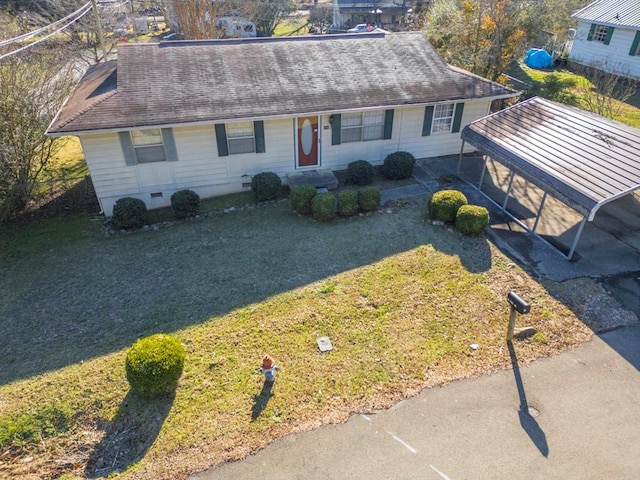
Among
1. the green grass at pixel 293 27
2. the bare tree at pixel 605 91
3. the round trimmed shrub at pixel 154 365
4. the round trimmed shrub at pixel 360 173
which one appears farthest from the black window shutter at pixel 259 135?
the green grass at pixel 293 27

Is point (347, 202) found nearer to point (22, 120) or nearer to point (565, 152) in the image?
point (565, 152)

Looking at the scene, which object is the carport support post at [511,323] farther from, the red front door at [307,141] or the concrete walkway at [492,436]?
the red front door at [307,141]

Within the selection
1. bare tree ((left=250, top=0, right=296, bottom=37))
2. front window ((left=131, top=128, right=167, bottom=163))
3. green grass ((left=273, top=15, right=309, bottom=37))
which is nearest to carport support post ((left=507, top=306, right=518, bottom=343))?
front window ((left=131, top=128, right=167, bottom=163))

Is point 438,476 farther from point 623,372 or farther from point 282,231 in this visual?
point 282,231

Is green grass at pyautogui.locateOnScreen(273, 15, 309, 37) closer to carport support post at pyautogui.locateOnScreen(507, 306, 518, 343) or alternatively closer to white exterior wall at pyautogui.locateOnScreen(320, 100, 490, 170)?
white exterior wall at pyautogui.locateOnScreen(320, 100, 490, 170)

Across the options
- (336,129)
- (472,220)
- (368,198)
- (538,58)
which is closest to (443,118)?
(336,129)
